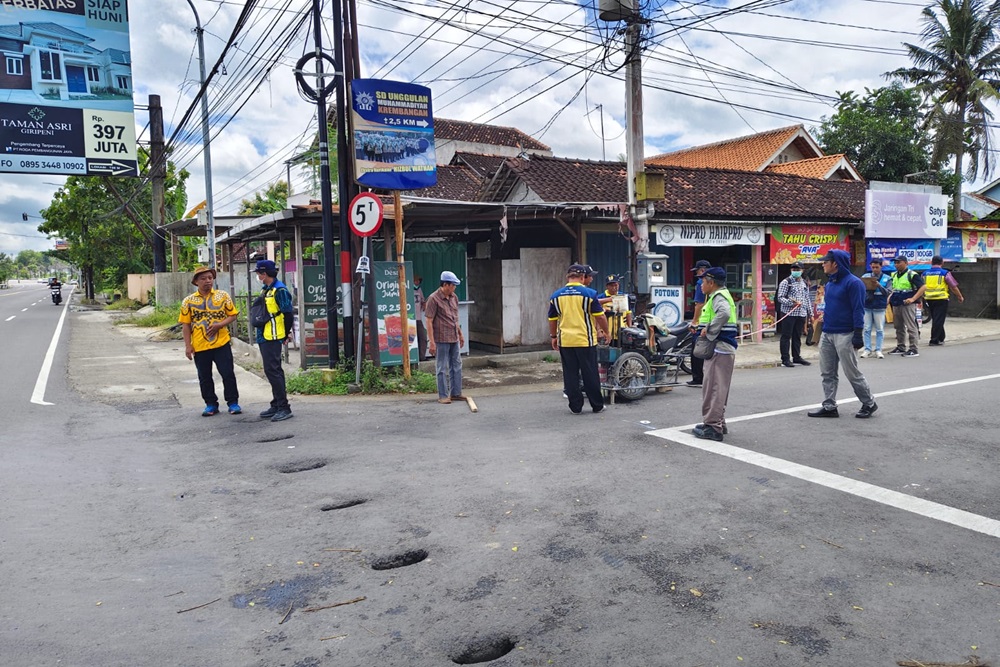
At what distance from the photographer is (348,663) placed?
3258mm

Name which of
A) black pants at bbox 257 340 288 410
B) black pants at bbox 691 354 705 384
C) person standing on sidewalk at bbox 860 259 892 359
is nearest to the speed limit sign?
black pants at bbox 257 340 288 410

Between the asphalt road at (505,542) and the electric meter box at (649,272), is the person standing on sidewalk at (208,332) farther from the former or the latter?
the electric meter box at (649,272)

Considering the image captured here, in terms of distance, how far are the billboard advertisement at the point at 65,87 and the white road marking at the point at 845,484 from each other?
18.5 m

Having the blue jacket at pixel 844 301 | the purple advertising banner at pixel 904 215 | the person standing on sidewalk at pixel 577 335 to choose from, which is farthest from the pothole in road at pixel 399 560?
the purple advertising banner at pixel 904 215

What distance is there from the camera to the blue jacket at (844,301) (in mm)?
7934

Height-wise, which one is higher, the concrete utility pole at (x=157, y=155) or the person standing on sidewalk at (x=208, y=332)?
the concrete utility pole at (x=157, y=155)

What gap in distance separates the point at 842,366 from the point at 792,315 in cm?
499

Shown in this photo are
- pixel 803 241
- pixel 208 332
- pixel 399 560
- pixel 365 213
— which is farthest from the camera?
pixel 803 241

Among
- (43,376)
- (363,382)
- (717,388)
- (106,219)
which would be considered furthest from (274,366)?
(106,219)

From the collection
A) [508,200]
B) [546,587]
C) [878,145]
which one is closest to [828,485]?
[546,587]

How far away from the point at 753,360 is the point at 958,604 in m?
10.3

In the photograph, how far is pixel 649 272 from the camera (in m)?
12.4

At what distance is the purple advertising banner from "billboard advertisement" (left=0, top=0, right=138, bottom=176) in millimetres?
19629

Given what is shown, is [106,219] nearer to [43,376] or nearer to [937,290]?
[43,376]
